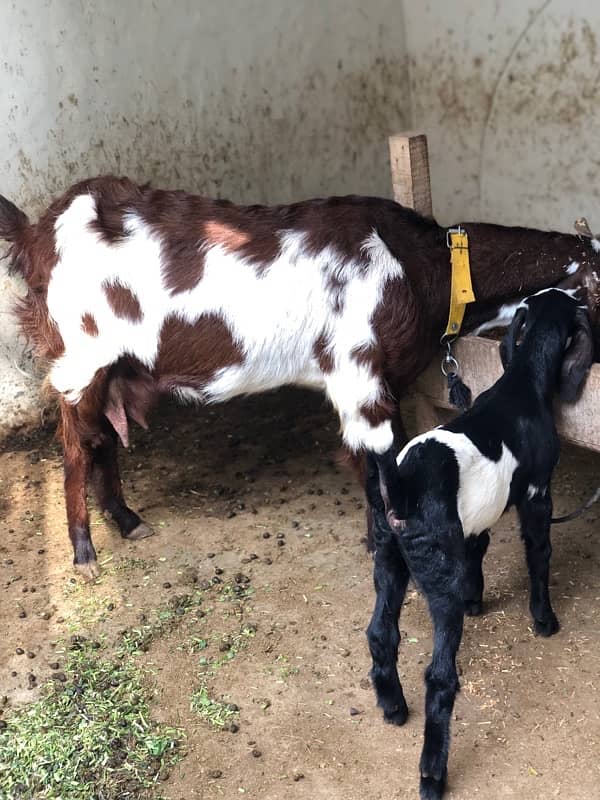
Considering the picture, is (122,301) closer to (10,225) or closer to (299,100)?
(10,225)

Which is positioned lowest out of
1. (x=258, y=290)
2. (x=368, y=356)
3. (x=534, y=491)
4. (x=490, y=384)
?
(x=534, y=491)

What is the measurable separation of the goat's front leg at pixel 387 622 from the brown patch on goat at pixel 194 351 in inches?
56.0

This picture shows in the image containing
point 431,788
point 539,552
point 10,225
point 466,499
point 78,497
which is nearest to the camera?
point 431,788

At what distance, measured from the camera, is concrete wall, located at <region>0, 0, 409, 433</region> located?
558 cm

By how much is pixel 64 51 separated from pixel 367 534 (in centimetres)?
325

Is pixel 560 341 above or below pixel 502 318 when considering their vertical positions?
above

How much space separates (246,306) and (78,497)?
1290 millimetres

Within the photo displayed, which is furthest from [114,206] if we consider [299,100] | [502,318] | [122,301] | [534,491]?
[299,100]

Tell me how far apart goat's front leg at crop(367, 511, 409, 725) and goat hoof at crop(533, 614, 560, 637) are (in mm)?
726

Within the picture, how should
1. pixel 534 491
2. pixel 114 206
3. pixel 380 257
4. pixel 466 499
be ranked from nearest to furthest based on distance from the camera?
pixel 466 499
pixel 534 491
pixel 380 257
pixel 114 206

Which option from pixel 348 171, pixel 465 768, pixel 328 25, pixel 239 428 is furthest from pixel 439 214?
pixel 465 768

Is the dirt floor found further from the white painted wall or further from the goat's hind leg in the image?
the white painted wall

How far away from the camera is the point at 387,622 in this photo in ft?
11.2

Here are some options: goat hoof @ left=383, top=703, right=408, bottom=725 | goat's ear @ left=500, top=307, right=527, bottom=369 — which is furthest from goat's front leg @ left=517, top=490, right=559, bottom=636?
goat hoof @ left=383, top=703, right=408, bottom=725
